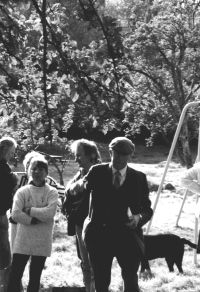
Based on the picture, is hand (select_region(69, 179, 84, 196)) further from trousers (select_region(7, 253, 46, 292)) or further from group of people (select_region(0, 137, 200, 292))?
trousers (select_region(7, 253, 46, 292))

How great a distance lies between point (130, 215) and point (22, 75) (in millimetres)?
2034

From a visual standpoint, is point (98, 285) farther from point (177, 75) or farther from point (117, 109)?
point (177, 75)

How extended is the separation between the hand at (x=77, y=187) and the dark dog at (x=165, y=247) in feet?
7.31

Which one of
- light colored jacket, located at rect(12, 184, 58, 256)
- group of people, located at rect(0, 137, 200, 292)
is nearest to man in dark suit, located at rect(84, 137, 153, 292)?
group of people, located at rect(0, 137, 200, 292)

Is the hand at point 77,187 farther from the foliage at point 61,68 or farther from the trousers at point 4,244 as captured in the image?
the trousers at point 4,244

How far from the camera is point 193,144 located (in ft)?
137

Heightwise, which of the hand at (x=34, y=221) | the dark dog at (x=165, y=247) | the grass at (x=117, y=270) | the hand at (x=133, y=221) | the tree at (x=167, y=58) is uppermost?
the tree at (x=167, y=58)

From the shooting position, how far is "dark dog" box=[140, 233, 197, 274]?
22.7ft

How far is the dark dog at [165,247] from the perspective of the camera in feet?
22.7

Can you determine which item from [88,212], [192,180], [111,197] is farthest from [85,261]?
[192,180]

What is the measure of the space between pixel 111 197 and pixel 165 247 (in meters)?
→ 3.01

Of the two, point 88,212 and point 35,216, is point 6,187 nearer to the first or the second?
point 35,216

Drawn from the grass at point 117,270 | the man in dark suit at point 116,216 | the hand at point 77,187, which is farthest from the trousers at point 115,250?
the grass at point 117,270

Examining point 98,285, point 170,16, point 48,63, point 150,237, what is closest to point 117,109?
point 48,63
